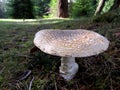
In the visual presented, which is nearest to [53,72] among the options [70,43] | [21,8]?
[70,43]

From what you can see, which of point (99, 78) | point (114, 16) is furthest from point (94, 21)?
point (99, 78)

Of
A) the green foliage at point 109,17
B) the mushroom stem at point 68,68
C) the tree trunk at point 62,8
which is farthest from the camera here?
the tree trunk at point 62,8

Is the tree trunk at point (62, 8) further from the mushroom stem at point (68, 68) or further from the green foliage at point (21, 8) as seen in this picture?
the mushroom stem at point (68, 68)

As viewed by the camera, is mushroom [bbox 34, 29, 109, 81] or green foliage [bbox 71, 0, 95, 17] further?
green foliage [bbox 71, 0, 95, 17]

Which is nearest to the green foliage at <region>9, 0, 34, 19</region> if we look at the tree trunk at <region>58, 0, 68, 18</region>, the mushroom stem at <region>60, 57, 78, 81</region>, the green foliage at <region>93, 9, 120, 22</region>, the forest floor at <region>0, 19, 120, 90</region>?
the tree trunk at <region>58, 0, 68, 18</region>

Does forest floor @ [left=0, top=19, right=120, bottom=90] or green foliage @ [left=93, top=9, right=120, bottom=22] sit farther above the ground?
green foliage @ [left=93, top=9, right=120, bottom=22]

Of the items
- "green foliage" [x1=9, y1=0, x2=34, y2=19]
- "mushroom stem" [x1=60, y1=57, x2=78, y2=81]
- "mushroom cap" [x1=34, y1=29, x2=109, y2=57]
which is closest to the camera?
"mushroom cap" [x1=34, y1=29, x2=109, y2=57]

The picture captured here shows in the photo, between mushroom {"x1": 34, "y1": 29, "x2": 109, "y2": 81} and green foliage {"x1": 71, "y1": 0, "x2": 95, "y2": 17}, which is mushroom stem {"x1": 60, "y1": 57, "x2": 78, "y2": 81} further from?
green foliage {"x1": 71, "y1": 0, "x2": 95, "y2": 17}

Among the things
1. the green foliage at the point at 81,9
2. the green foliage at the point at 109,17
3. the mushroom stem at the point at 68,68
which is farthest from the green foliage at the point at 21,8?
the mushroom stem at the point at 68,68
